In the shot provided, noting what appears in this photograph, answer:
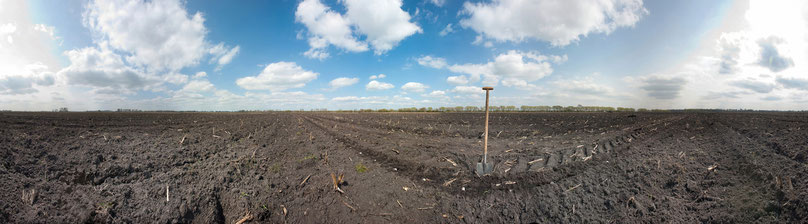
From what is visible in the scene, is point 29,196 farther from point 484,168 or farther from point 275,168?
point 484,168

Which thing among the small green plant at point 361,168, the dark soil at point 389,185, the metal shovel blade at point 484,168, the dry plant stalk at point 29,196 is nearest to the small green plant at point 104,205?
the dark soil at point 389,185

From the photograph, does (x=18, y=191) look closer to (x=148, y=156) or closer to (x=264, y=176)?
(x=148, y=156)

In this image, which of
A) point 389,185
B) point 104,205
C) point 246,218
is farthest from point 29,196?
point 389,185

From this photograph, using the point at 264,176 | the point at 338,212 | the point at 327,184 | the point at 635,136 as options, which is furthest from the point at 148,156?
the point at 635,136

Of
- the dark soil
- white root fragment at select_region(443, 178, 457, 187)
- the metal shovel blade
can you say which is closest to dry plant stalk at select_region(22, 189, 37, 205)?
the dark soil

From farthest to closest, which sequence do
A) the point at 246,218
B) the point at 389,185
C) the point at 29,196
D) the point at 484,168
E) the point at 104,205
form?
the point at 484,168
the point at 389,185
the point at 246,218
the point at 104,205
the point at 29,196

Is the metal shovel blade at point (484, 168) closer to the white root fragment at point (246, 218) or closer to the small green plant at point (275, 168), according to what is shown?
the white root fragment at point (246, 218)

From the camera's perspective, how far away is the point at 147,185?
5.77m

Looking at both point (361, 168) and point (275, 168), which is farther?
point (275, 168)

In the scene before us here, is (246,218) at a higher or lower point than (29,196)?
lower

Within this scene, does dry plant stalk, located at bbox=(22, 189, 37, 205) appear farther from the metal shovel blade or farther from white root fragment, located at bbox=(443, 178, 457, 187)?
the metal shovel blade

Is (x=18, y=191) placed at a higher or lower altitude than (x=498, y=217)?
higher

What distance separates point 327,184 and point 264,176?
5.79ft

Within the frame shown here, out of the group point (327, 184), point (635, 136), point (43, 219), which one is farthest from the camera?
point (635, 136)
